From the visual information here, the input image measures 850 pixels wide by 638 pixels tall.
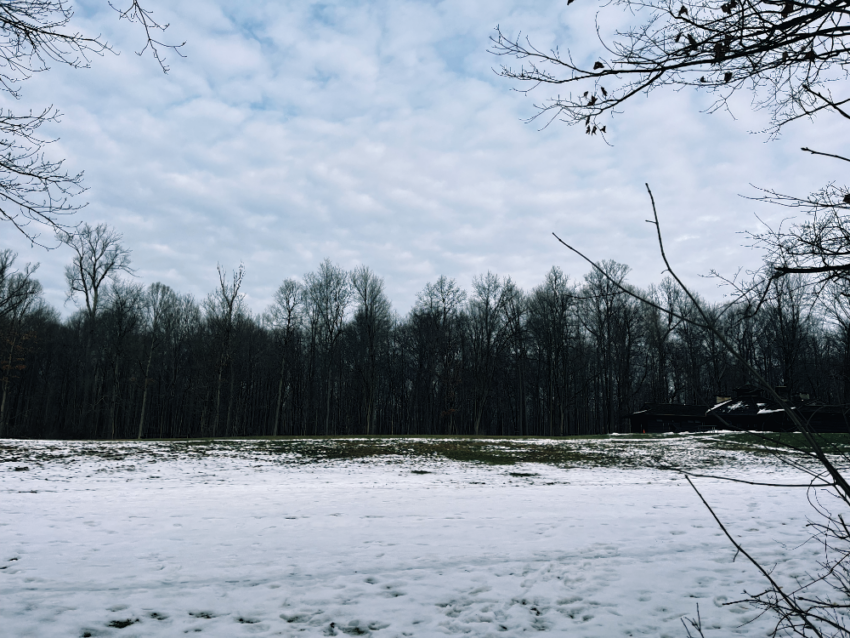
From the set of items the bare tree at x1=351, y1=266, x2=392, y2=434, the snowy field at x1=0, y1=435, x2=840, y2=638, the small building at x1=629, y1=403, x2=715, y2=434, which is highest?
the bare tree at x1=351, y1=266, x2=392, y2=434

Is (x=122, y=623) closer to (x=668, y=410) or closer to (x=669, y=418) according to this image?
(x=668, y=410)

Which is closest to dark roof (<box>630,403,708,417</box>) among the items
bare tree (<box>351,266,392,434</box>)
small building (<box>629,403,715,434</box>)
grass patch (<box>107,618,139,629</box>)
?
small building (<box>629,403,715,434</box>)

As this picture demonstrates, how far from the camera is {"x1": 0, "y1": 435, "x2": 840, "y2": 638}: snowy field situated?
414 cm

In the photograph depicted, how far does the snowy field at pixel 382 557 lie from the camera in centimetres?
414

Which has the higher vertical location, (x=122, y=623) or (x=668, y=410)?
(x=668, y=410)

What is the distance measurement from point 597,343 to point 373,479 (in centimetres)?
3274

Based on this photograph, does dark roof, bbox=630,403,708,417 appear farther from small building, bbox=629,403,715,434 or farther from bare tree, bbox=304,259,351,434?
bare tree, bbox=304,259,351,434

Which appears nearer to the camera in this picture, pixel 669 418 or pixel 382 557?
pixel 382 557

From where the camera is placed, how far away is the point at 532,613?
4316 millimetres

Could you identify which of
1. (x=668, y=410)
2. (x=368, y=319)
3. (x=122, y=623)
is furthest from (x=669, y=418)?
(x=122, y=623)

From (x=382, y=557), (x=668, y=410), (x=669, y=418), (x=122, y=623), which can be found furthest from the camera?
(x=669, y=418)

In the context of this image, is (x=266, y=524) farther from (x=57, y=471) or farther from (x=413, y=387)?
(x=413, y=387)

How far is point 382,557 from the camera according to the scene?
5.70 meters

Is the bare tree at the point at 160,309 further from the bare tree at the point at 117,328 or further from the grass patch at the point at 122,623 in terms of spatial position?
the grass patch at the point at 122,623
